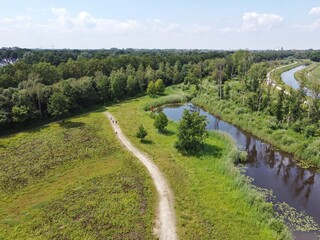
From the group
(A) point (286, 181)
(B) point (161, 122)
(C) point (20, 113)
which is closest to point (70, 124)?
(C) point (20, 113)

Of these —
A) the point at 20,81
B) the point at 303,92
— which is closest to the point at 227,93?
the point at 303,92

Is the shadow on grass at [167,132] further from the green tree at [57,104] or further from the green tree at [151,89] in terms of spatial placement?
the green tree at [151,89]

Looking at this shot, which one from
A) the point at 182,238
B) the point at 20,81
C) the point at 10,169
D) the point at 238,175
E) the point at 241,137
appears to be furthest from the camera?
the point at 20,81

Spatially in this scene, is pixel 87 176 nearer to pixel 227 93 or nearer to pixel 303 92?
pixel 303 92

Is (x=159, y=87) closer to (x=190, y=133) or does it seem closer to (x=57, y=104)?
(x=57, y=104)

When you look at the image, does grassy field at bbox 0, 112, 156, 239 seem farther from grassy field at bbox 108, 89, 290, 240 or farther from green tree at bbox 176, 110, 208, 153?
green tree at bbox 176, 110, 208, 153

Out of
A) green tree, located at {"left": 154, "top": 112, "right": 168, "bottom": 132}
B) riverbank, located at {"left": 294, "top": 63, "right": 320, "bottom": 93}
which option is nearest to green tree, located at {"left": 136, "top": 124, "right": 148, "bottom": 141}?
green tree, located at {"left": 154, "top": 112, "right": 168, "bottom": 132}
